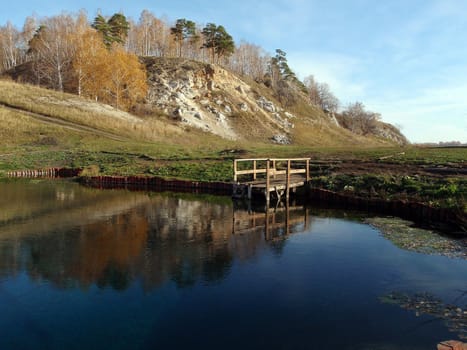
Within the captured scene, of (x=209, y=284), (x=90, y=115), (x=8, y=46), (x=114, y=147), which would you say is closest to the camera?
(x=209, y=284)

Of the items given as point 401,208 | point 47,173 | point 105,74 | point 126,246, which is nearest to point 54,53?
point 105,74

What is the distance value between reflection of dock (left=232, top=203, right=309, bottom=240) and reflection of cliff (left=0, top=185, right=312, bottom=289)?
27cm

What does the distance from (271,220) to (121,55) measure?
57.3m

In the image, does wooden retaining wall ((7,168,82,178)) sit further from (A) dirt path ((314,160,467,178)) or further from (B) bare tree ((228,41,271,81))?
(B) bare tree ((228,41,271,81))

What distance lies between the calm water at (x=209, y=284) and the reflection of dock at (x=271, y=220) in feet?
0.54

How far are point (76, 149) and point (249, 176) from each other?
21621 mm

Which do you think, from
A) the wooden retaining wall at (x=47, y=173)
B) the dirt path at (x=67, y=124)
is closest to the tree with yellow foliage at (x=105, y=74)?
the dirt path at (x=67, y=124)

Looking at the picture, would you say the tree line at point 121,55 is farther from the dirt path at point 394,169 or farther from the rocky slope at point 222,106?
the dirt path at point 394,169

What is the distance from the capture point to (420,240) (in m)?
14.0

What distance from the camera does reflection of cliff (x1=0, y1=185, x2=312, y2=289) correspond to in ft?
35.4

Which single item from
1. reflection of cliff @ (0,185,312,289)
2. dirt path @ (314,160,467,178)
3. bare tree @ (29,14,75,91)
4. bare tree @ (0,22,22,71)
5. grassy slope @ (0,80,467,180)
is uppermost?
bare tree @ (0,22,22,71)

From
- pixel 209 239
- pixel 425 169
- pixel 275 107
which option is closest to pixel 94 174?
pixel 209 239

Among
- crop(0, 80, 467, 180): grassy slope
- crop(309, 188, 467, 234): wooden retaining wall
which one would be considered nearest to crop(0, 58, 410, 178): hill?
crop(0, 80, 467, 180): grassy slope

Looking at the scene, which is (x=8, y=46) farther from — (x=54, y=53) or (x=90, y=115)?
(x=90, y=115)
